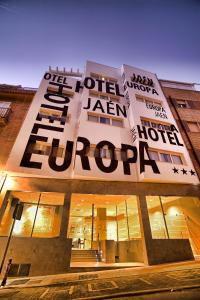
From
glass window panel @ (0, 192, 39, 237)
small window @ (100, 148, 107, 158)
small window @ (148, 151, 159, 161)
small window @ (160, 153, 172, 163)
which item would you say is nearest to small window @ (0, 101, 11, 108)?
glass window panel @ (0, 192, 39, 237)

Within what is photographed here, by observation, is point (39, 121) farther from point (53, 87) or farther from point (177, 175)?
point (177, 175)

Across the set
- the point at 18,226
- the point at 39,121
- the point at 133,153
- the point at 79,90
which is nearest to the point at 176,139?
the point at 133,153

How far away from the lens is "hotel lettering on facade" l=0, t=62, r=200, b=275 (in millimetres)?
12336

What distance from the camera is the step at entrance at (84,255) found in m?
14.1

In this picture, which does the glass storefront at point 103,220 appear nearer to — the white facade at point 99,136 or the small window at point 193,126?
the white facade at point 99,136

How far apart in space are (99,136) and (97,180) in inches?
172

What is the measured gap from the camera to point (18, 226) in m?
15.7

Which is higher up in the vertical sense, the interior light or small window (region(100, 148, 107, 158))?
small window (region(100, 148, 107, 158))

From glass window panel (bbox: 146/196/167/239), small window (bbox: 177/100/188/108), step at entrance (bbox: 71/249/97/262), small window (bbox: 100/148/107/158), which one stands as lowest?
step at entrance (bbox: 71/249/97/262)

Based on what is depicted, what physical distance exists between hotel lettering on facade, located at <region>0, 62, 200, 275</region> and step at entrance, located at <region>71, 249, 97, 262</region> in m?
0.11

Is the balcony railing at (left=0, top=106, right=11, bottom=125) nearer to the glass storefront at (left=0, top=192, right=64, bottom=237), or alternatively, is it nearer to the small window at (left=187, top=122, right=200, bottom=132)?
the glass storefront at (left=0, top=192, right=64, bottom=237)

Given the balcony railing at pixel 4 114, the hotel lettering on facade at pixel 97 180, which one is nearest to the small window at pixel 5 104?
the balcony railing at pixel 4 114

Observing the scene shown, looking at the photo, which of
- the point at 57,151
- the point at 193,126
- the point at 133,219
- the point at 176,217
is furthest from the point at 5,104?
the point at 193,126

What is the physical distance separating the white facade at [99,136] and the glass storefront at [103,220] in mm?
3591
